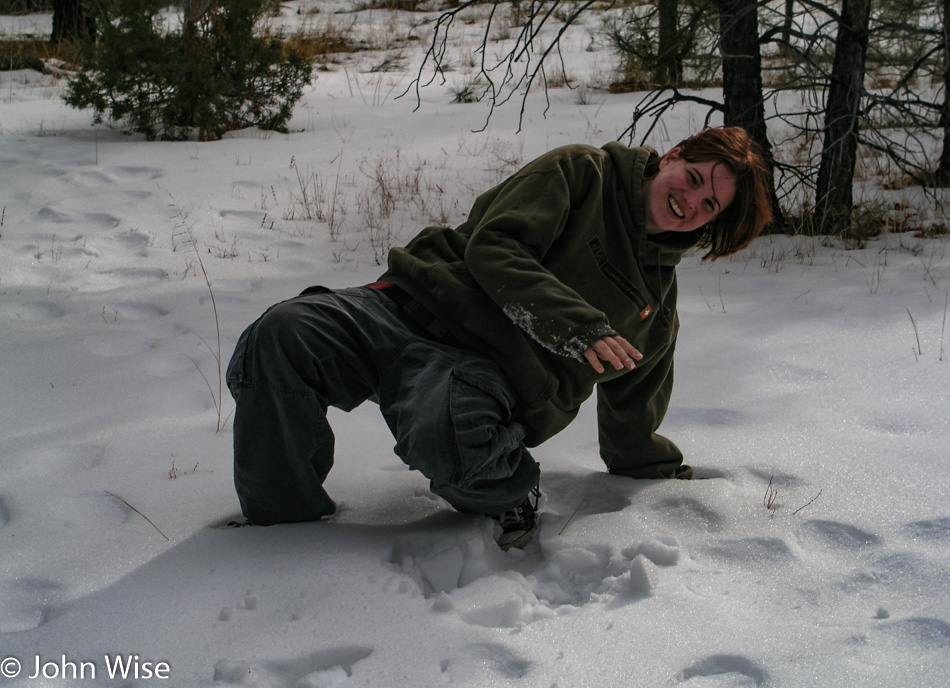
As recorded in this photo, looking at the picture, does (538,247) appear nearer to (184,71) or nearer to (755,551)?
(755,551)

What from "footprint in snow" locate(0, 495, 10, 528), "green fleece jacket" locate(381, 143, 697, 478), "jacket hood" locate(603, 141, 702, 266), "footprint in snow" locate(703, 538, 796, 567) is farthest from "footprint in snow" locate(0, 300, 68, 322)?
"footprint in snow" locate(703, 538, 796, 567)

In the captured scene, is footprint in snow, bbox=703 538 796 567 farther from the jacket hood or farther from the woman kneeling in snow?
the jacket hood

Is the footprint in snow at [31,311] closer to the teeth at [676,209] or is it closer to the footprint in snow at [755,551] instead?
the teeth at [676,209]

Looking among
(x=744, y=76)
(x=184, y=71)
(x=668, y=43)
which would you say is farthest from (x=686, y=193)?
(x=668, y=43)

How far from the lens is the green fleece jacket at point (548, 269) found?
2.02m

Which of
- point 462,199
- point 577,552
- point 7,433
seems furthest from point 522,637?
point 462,199

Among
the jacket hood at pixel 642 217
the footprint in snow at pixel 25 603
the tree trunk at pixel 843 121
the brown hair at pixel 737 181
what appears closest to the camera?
the footprint in snow at pixel 25 603

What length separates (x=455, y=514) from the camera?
91.5 inches

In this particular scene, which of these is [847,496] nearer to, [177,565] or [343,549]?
[343,549]

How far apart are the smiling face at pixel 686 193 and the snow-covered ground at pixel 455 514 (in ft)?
2.69

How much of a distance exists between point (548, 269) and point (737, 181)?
0.55 meters

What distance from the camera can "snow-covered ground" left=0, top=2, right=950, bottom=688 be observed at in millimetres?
1671

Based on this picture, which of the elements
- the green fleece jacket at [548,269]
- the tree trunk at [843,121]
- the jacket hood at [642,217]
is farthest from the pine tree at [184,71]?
the jacket hood at [642,217]

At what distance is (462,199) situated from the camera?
227 inches
